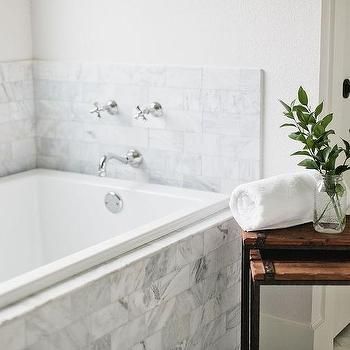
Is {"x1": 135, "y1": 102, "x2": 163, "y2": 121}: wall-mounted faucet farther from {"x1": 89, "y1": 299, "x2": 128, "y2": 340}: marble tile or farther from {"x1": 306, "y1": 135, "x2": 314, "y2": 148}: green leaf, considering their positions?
{"x1": 89, "y1": 299, "x2": 128, "y2": 340}: marble tile

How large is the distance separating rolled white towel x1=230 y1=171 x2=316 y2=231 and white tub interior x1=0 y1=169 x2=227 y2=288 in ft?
1.48

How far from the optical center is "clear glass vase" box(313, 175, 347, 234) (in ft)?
8.61

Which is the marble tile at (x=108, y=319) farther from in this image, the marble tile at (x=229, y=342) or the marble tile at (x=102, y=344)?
the marble tile at (x=229, y=342)

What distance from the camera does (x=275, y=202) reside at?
2.68m

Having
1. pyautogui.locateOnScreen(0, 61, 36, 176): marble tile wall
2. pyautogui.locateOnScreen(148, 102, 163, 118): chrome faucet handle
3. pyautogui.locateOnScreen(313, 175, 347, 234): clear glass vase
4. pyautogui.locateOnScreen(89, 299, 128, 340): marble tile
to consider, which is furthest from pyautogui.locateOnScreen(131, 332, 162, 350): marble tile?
pyautogui.locateOnScreen(0, 61, 36, 176): marble tile wall

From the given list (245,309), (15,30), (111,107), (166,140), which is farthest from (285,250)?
(15,30)

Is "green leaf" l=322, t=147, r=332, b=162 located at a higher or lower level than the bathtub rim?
higher

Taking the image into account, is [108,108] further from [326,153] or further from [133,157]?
[326,153]

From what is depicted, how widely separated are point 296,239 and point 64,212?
131cm

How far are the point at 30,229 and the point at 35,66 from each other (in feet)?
2.53

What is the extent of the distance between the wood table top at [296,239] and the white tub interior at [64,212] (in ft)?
1.85

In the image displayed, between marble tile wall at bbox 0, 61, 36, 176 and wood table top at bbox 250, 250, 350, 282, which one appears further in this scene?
marble tile wall at bbox 0, 61, 36, 176

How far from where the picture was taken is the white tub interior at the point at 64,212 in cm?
331

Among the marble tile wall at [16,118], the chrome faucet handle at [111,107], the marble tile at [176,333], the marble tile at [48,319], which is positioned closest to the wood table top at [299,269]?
the marble tile at [176,333]
